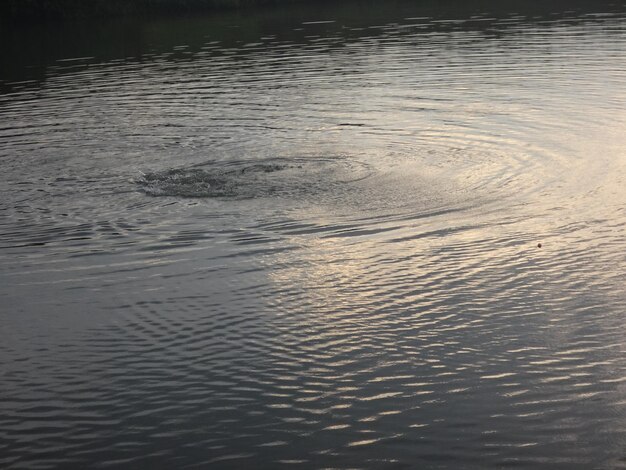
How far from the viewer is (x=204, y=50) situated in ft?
149

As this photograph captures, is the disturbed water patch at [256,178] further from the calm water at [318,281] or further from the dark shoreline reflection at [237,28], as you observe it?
the dark shoreline reflection at [237,28]

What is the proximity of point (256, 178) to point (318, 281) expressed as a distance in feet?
18.7

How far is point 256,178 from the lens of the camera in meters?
19.3

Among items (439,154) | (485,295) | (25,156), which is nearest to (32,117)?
(25,156)

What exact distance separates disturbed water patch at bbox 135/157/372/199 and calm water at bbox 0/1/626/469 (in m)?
0.08

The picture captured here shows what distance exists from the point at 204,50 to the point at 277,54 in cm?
477

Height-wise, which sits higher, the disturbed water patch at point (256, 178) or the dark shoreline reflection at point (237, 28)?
the dark shoreline reflection at point (237, 28)

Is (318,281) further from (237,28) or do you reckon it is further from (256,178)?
(237,28)

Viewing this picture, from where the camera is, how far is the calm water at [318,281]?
994 cm

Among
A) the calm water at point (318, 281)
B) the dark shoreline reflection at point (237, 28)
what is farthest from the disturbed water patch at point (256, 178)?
the dark shoreline reflection at point (237, 28)

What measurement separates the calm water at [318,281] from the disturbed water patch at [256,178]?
83mm

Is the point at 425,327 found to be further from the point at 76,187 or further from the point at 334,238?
the point at 76,187

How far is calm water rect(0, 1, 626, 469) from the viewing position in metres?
9.94

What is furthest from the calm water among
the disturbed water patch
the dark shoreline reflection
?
the dark shoreline reflection
